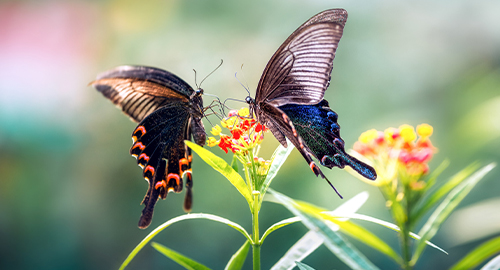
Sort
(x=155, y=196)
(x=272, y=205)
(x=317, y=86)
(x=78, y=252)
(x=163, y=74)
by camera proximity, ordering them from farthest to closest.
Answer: (x=78, y=252) < (x=272, y=205) < (x=163, y=74) < (x=155, y=196) < (x=317, y=86)

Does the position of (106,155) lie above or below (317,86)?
below

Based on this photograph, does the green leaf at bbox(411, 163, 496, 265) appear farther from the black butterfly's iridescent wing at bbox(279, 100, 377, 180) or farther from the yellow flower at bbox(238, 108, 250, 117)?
the yellow flower at bbox(238, 108, 250, 117)

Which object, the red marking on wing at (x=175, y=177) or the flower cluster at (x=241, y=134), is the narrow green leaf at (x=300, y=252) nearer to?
the flower cluster at (x=241, y=134)

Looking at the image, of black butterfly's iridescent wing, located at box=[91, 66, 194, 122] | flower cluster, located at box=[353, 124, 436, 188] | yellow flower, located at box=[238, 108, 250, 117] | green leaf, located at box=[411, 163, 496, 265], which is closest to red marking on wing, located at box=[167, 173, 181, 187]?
black butterfly's iridescent wing, located at box=[91, 66, 194, 122]

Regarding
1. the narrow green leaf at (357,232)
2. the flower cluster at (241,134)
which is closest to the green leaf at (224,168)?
the flower cluster at (241,134)

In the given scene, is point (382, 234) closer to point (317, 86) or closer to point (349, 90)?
point (349, 90)

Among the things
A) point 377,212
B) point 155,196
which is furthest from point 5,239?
point 377,212

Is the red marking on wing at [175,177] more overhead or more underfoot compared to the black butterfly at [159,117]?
more underfoot
